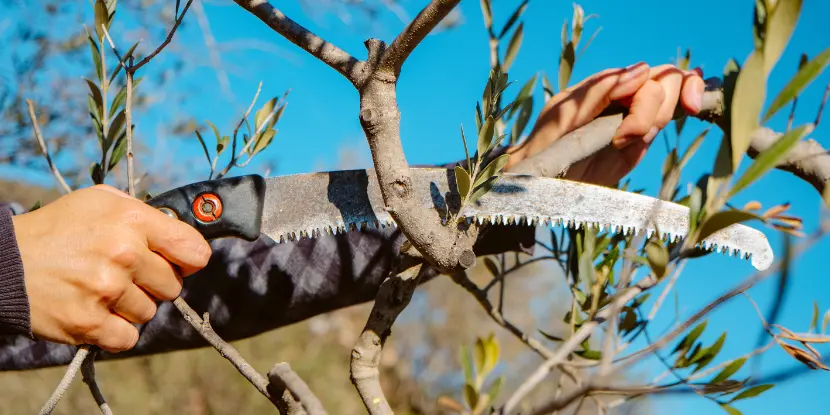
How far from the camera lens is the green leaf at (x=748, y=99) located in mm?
500

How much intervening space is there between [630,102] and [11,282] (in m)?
1.25

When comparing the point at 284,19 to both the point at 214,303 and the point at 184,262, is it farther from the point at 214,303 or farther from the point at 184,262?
the point at 214,303

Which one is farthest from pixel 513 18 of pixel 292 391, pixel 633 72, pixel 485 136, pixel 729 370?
pixel 292 391

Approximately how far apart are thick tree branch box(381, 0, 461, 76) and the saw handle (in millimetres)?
580

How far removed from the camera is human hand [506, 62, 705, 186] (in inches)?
50.8

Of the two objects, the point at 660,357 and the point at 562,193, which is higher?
the point at 562,193

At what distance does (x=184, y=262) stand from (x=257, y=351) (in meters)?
3.68

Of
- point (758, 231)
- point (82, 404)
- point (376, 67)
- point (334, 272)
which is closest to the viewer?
point (376, 67)

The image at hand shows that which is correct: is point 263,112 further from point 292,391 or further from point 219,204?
point 292,391

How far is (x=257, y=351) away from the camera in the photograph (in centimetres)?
471

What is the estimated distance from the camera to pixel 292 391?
72 centimetres

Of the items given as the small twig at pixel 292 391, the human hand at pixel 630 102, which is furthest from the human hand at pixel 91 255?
the human hand at pixel 630 102

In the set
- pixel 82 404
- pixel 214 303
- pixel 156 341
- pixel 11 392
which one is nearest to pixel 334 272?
pixel 214 303

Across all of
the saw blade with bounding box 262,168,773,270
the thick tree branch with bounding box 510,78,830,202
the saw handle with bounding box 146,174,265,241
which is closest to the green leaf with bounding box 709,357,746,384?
the saw blade with bounding box 262,168,773,270
